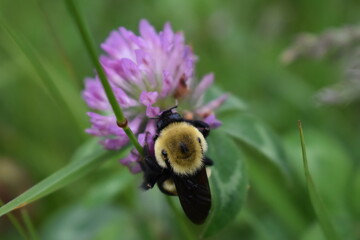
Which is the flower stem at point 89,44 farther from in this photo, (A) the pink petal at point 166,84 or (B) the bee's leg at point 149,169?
(A) the pink petal at point 166,84

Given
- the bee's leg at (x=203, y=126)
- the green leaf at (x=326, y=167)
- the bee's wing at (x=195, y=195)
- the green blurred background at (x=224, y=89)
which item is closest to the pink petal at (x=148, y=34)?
the bee's leg at (x=203, y=126)

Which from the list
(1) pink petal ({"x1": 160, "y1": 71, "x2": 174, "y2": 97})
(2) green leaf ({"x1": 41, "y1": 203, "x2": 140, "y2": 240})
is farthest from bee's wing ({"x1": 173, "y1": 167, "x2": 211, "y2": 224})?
(2) green leaf ({"x1": 41, "y1": 203, "x2": 140, "y2": 240})

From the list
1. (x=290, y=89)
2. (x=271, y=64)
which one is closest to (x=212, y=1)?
(x=271, y=64)

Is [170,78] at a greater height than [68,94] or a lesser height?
greater

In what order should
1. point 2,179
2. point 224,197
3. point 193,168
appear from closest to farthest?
point 193,168
point 224,197
point 2,179

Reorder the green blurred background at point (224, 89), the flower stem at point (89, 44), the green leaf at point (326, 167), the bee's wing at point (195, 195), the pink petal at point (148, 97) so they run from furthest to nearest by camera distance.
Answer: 1. the green blurred background at point (224, 89)
2. the green leaf at point (326, 167)
3. the pink petal at point (148, 97)
4. the bee's wing at point (195, 195)
5. the flower stem at point (89, 44)

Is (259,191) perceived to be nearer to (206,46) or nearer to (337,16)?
(206,46)

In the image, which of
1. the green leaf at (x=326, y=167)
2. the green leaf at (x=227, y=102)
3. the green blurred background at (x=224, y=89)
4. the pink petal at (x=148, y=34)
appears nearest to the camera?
the pink petal at (x=148, y=34)
